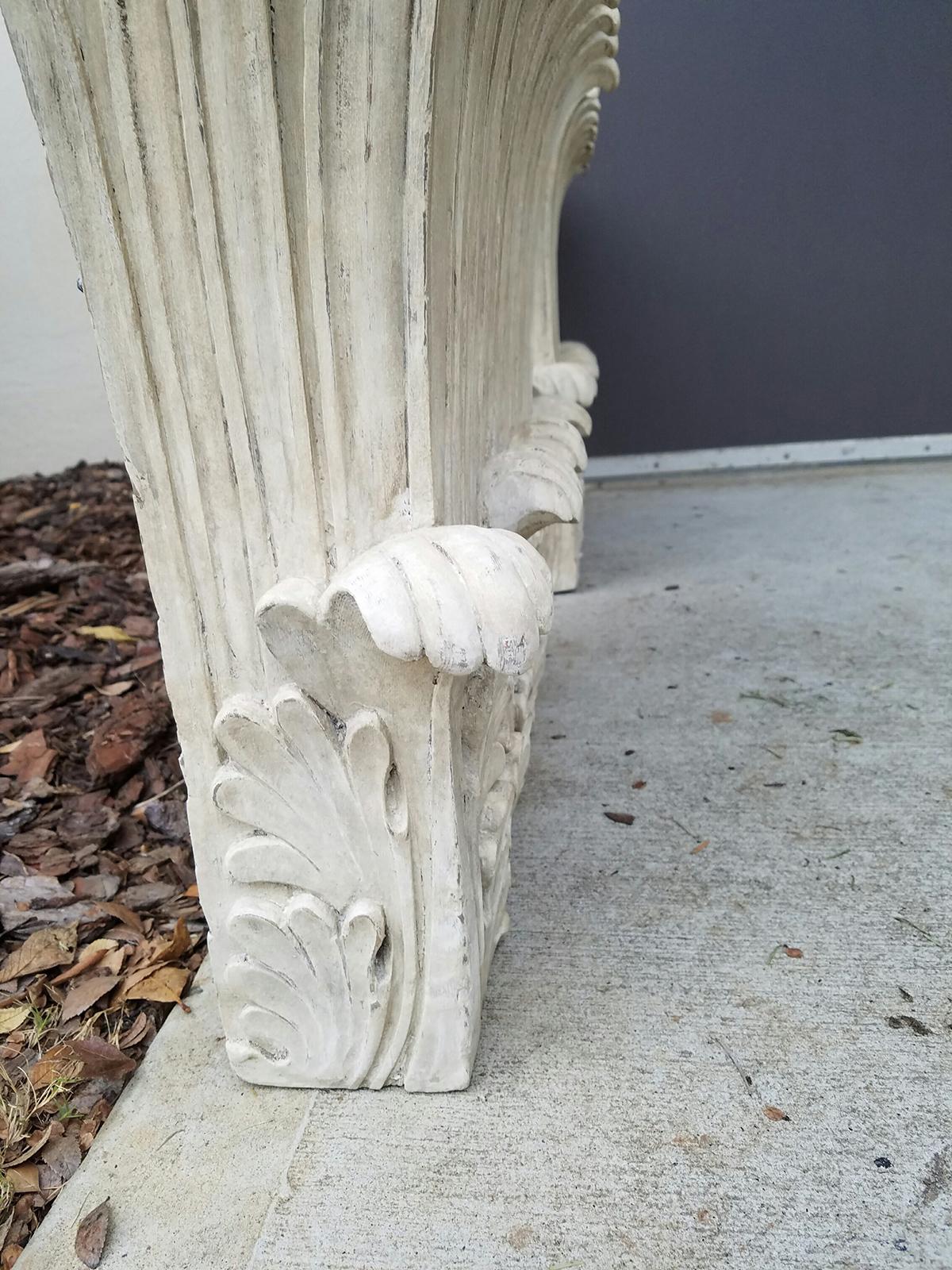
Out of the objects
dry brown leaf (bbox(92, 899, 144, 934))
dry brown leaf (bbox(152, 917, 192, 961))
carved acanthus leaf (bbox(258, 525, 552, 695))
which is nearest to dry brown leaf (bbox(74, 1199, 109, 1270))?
dry brown leaf (bbox(152, 917, 192, 961))

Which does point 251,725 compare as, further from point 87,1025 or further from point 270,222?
point 87,1025

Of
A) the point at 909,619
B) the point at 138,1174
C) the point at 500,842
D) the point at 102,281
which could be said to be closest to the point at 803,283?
the point at 909,619

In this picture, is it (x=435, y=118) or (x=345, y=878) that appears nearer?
(x=435, y=118)

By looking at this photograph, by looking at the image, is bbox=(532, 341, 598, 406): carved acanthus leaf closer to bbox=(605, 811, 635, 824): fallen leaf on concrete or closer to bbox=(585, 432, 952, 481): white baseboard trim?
bbox=(605, 811, 635, 824): fallen leaf on concrete

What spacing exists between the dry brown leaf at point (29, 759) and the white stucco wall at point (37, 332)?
8.40ft

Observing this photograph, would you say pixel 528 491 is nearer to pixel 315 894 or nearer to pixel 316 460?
pixel 316 460

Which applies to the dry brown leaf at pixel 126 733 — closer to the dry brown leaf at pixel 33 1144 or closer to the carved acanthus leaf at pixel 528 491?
the dry brown leaf at pixel 33 1144

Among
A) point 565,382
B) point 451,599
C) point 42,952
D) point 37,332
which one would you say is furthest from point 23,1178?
point 37,332

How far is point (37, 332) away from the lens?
450 centimetres

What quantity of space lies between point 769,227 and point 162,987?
369cm

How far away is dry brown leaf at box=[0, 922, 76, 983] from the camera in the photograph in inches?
60.6

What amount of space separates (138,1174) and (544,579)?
86 centimetres

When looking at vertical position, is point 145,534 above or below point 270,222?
below

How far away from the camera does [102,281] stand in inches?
37.2
